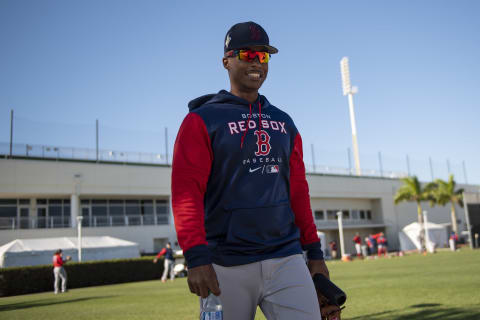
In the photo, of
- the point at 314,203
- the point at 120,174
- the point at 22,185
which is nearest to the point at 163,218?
the point at 120,174

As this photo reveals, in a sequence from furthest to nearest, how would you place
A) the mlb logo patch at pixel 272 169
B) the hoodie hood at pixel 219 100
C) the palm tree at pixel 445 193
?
the palm tree at pixel 445 193
the hoodie hood at pixel 219 100
the mlb logo patch at pixel 272 169

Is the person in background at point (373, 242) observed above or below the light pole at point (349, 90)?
below

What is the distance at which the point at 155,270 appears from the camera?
27219 millimetres

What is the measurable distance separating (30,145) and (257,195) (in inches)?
1488

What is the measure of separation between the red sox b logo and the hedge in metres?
21.3

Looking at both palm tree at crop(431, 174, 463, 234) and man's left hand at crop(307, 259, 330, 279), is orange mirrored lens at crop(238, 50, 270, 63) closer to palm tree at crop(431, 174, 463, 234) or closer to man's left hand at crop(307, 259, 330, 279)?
man's left hand at crop(307, 259, 330, 279)

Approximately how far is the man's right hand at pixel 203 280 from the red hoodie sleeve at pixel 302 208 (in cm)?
74

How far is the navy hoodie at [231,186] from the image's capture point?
2.38 meters

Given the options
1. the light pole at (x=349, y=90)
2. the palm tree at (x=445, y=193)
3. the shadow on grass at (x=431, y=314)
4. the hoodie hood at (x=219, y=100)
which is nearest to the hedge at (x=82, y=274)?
the shadow on grass at (x=431, y=314)

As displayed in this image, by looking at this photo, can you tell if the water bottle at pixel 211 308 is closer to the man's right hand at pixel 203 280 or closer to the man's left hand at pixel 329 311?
the man's right hand at pixel 203 280

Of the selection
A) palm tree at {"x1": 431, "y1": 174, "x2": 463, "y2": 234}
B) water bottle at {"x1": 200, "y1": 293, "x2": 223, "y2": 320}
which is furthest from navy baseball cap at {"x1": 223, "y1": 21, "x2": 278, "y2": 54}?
palm tree at {"x1": 431, "y1": 174, "x2": 463, "y2": 234}

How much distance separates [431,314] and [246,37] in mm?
5738

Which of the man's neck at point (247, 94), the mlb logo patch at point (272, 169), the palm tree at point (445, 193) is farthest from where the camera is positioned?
the palm tree at point (445, 193)

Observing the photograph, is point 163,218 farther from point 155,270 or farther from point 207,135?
point 207,135
